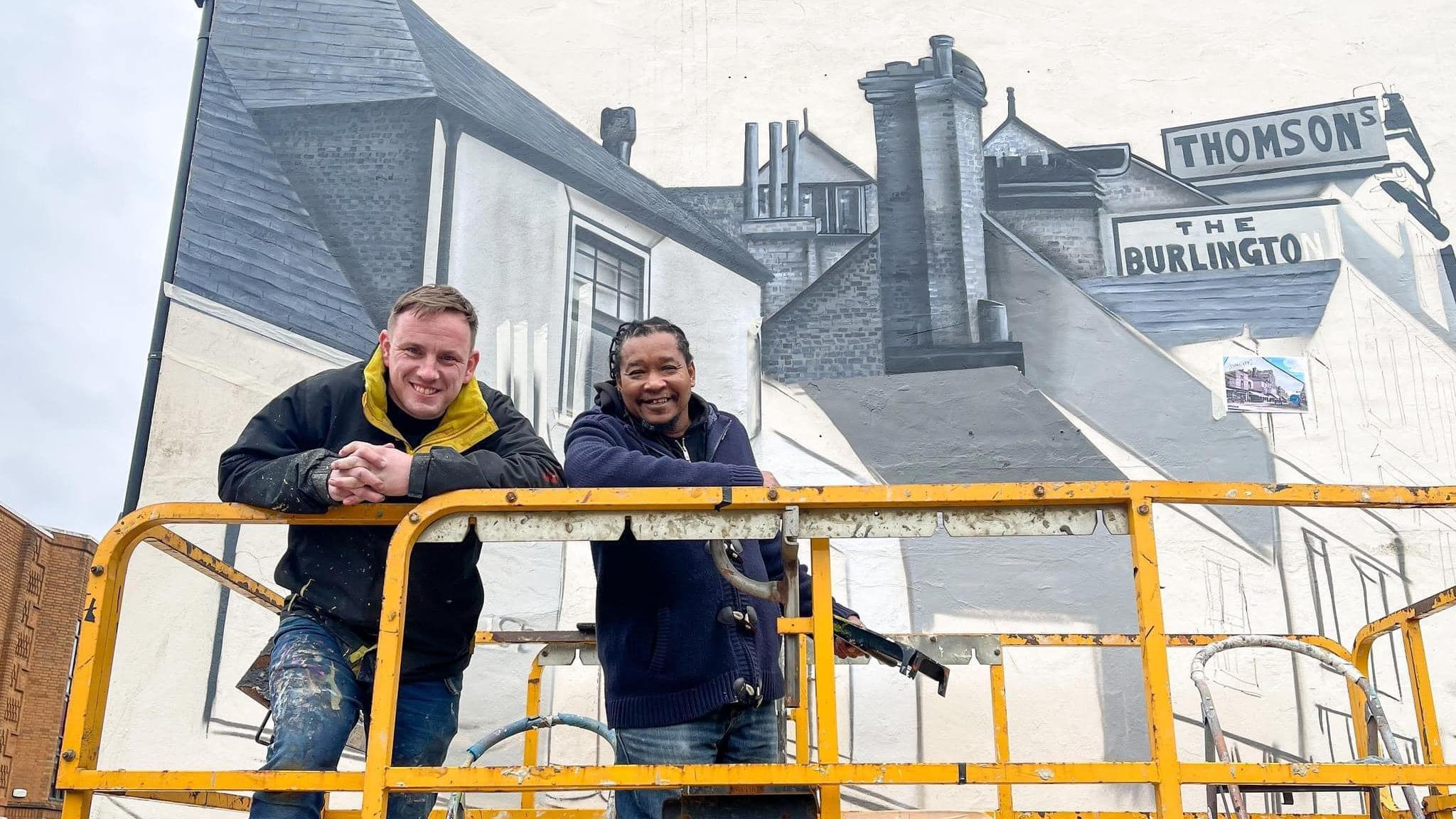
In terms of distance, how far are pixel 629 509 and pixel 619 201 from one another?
411 cm

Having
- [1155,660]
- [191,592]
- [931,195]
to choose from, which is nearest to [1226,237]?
[931,195]

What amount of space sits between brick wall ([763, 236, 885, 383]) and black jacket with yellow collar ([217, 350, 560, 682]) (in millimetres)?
3209

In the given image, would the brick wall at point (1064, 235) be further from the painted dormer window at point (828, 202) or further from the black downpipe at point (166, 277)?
the black downpipe at point (166, 277)

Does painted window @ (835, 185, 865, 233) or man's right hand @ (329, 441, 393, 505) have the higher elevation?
painted window @ (835, 185, 865, 233)

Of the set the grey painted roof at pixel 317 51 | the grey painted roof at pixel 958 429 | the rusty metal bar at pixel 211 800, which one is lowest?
the rusty metal bar at pixel 211 800

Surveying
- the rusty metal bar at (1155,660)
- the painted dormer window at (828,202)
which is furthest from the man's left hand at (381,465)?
the painted dormer window at (828,202)

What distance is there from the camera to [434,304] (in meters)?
2.55

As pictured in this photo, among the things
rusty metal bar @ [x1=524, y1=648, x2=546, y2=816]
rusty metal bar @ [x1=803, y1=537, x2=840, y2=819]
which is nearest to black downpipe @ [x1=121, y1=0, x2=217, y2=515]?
rusty metal bar @ [x1=524, y1=648, x2=546, y2=816]

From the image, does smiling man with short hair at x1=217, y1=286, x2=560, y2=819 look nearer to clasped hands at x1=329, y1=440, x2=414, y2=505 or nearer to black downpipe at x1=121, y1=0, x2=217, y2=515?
clasped hands at x1=329, y1=440, x2=414, y2=505

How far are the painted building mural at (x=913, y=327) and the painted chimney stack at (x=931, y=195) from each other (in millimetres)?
18

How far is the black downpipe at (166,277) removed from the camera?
5332 mm

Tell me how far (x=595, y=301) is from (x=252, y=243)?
185 cm

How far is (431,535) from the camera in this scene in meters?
2.21

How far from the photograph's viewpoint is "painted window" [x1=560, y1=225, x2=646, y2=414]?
5758 millimetres
